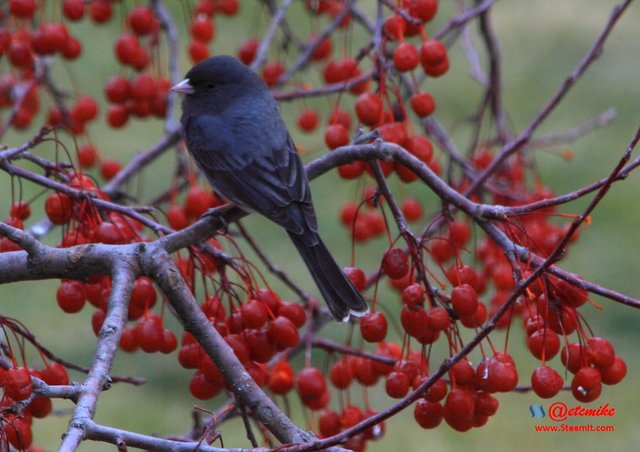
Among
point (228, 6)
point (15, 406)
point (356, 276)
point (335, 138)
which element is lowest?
point (15, 406)

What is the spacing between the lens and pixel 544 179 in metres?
6.18

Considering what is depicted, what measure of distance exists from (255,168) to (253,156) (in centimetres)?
8

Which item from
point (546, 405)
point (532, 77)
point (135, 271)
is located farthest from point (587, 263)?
point (135, 271)

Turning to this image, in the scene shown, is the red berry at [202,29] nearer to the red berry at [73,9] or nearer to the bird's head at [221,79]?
the bird's head at [221,79]

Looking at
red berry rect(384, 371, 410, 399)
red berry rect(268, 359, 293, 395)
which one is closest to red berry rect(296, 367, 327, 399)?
red berry rect(268, 359, 293, 395)

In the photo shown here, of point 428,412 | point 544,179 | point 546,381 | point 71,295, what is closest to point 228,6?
point 71,295

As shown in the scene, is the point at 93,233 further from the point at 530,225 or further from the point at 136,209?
the point at 530,225

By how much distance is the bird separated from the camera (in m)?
2.66

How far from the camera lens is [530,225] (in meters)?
3.12

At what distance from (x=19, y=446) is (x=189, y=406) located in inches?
119

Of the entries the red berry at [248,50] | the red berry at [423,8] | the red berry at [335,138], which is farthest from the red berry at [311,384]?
the red berry at [248,50]

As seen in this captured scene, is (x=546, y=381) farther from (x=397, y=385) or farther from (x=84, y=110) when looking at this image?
(x=84, y=110)

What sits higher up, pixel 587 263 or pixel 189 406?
pixel 587 263

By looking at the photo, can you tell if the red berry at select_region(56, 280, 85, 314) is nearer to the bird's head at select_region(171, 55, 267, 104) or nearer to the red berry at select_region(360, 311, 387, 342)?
the red berry at select_region(360, 311, 387, 342)
